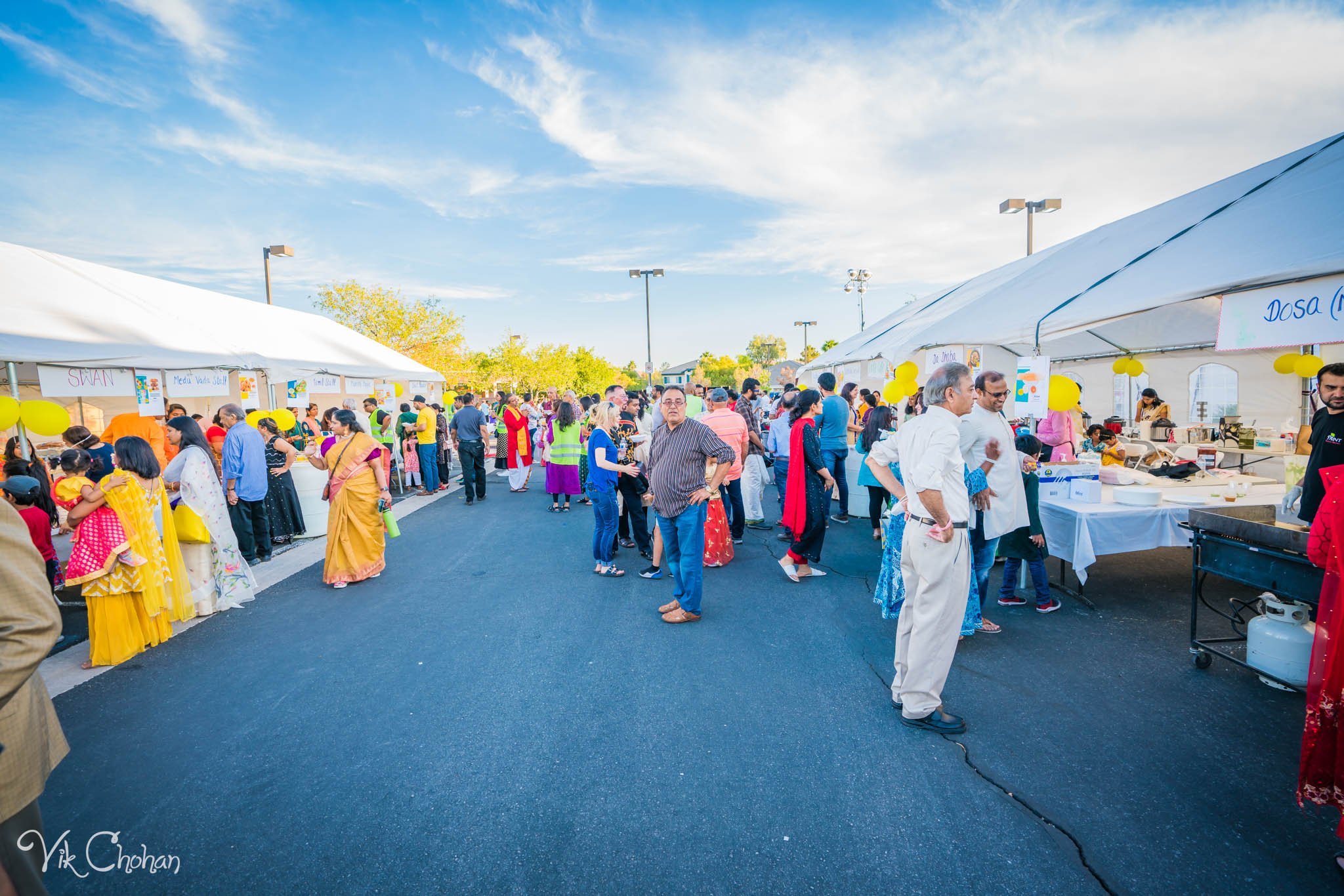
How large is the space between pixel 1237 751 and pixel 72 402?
59.4 feet

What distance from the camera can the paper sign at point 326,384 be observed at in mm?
13188

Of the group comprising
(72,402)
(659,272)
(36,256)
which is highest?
(659,272)

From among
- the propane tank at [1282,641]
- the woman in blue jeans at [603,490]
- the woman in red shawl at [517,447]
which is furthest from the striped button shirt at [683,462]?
the woman in red shawl at [517,447]

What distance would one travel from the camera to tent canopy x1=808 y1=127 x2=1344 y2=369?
4.18 m

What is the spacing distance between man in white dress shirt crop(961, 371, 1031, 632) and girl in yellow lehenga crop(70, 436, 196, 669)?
20.1 ft

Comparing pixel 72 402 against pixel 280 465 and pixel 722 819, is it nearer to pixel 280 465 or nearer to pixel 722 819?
pixel 280 465

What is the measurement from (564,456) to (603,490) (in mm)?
3184

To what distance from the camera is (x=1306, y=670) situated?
336 cm

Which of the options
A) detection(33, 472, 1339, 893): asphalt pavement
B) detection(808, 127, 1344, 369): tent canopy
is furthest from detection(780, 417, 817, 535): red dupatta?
detection(808, 127, 1344, 369): tent canopy

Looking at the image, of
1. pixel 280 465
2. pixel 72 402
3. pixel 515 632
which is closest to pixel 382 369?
pixel 72 402

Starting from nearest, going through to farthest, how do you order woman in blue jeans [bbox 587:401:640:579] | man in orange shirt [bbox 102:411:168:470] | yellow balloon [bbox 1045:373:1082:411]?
1. woman in blue jeans [bbox 587:401:640:579]
2. yellow balloon [bbox 1045:373:1082:411]
3. man in orange shirt [bbox 102:411:168:470]

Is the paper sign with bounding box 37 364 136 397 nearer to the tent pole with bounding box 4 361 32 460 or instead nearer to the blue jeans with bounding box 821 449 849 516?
the tent pole with bounding box 4 361 32 460

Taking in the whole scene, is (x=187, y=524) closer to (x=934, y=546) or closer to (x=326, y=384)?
(x=934, y=546)

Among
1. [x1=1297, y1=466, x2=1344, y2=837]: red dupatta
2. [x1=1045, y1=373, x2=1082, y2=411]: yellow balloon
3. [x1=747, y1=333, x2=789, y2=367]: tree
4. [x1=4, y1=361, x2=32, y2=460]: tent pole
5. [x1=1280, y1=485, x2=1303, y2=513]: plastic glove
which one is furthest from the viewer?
[x1=747, y1=333, x2=789, y2=367]: tree
